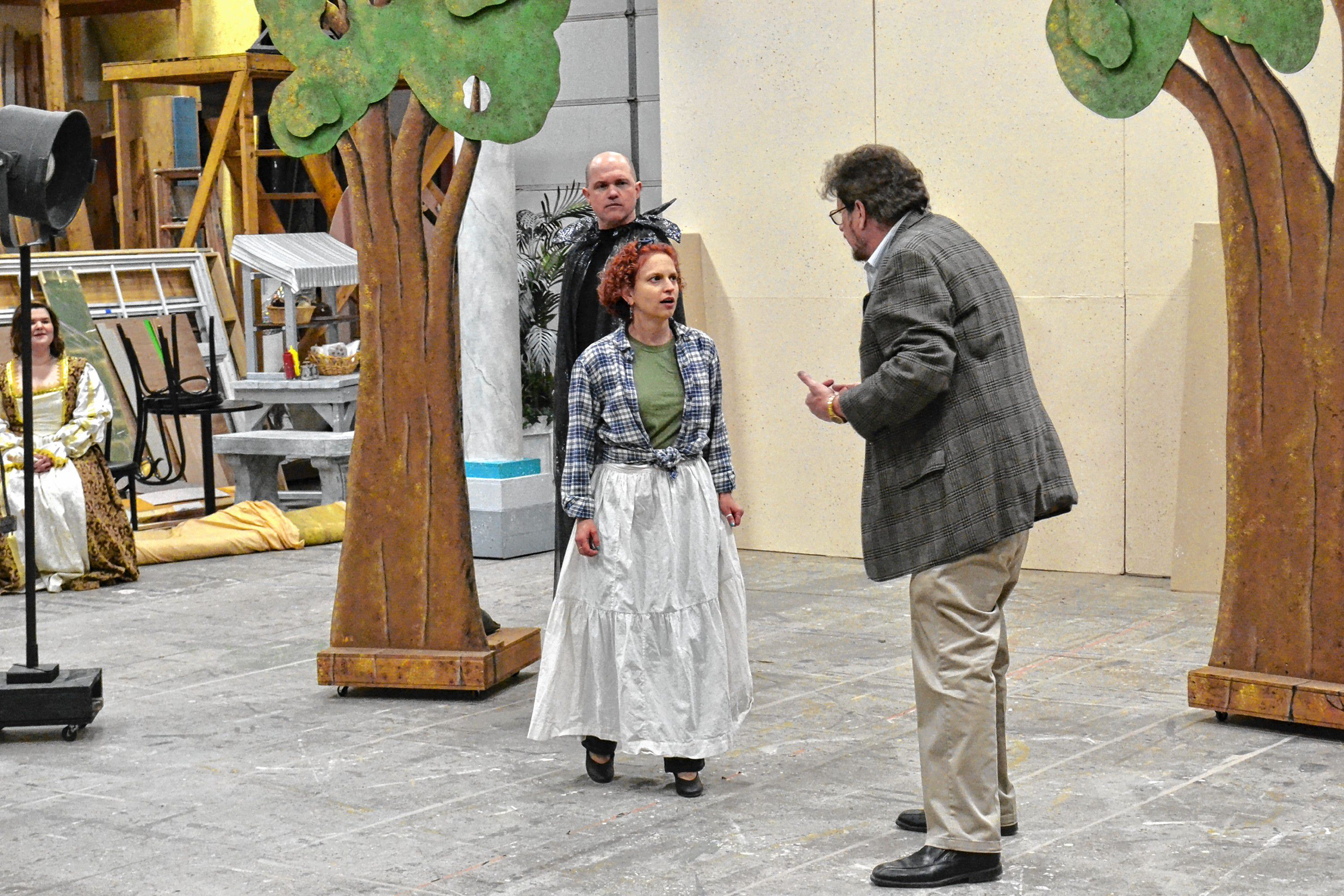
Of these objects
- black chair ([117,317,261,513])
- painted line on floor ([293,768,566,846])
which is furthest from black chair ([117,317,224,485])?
painted line on floor ([293,768,566,846])

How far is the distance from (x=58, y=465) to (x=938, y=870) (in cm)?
635

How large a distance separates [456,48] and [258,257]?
20.3 feet

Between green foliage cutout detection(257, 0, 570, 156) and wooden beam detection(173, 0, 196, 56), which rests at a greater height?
wooden beam detection(173, 0, 196, 56)

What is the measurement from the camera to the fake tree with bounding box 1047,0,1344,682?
544 cm

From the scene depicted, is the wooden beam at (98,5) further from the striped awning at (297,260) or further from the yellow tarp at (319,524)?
the yellow tarp at (319,524)

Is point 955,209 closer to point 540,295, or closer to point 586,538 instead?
point 540,295

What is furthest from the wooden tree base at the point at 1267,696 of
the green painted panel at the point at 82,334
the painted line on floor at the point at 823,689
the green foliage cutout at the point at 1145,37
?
the green painted panel at the point at 82,334

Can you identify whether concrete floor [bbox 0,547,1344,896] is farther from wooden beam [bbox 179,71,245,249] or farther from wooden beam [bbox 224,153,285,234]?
wooden beam [bbox 224,153,285,234]

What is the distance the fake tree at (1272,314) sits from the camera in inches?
214

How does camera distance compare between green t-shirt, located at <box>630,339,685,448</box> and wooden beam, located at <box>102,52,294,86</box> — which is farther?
wooden beam, located at <box>102,52,294,86</box>

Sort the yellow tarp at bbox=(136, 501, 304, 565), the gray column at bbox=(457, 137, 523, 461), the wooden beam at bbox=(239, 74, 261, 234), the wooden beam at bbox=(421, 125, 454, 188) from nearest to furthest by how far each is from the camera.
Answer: the gray column at bbox=(457, 137, 523, 461) → the yellow tarp at bbox=(136, 501, 304, 565) → the wooden beam at bbox=(239, 74, 261, 234) → the wooden beam at bbox=(421, 125, 454, 188)

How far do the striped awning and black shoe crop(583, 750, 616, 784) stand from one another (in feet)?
23.3

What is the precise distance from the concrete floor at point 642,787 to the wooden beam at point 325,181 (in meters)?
7.32

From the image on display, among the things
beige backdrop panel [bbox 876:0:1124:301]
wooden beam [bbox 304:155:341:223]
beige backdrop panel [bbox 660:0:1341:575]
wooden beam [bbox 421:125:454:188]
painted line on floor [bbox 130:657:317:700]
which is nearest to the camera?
painted line on floor [bbox 130:657:317:700]
